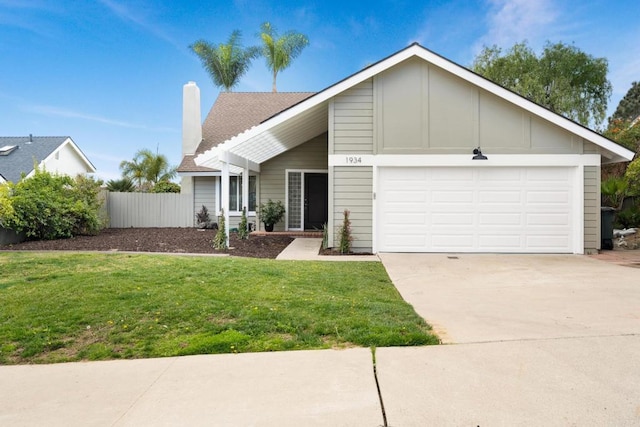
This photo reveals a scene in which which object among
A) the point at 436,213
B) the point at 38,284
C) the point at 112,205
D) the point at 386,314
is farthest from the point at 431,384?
the point at 112,205

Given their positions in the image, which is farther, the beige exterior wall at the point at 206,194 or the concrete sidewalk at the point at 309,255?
the beige exterior wall at the point at 206,194

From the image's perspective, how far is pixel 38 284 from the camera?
21.6ft

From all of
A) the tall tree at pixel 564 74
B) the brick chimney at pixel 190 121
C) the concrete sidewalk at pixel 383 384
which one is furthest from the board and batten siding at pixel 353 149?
the tall tree at pixel 564 74

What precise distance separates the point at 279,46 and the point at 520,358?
29.4 m

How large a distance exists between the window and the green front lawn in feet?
27.3

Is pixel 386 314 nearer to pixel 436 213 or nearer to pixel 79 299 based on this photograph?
pixel 79 299

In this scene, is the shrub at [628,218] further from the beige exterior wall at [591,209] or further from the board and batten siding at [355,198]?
the board and batten siding at [355,198]

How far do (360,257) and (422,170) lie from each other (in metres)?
2.77

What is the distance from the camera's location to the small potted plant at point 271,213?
1487cm

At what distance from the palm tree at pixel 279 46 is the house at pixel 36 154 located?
13.9 meters

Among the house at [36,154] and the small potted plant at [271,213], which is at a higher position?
the house at [36,154]

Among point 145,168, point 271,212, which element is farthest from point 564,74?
point 145,168

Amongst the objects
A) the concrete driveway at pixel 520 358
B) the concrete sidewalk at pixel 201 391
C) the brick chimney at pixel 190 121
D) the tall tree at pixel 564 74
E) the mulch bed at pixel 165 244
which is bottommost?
the concrete sidewalk at pixel 201 391

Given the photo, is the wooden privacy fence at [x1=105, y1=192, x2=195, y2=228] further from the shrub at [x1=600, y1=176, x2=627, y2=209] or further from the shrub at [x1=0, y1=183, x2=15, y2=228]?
the shrub at [x1=600, y1=176, x2=627, y2=209]
